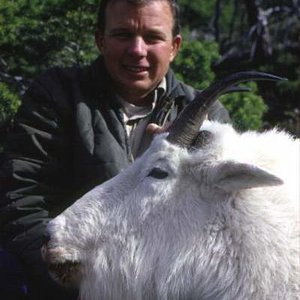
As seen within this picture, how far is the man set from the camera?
4512 millimetres

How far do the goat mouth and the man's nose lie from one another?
1472 mm

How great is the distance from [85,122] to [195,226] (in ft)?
3.93

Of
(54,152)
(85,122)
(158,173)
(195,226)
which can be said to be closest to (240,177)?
(195,226)

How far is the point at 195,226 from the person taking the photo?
3.73 m

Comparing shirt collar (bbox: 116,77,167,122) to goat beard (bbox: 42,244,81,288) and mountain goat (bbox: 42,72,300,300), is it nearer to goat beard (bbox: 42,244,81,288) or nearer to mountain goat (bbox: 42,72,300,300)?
mountain goat (bbox: 42,72,300,300)

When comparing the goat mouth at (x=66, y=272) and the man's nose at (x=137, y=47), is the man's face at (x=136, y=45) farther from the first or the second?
the goat mouth at (x=66, y=272)

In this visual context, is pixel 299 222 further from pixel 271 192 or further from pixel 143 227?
pixel 143 227

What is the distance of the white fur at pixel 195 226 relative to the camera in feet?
11.8

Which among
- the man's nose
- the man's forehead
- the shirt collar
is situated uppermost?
the man's forehead

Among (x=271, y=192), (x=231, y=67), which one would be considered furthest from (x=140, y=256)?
(x=231, y=67)

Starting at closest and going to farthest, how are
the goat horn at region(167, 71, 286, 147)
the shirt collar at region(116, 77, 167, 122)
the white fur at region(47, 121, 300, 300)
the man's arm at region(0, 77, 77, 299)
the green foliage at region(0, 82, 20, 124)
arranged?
the white fur at region(47, 121, 300, 300) < the goat horn at region(167, 71, 286, 147) < the man's arm at region(0, 77, 77, 299) < the shirt collar at region(116, 77, 167, 122) < the green foliage at region(0, 82, 20, 124)

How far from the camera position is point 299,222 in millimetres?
3625

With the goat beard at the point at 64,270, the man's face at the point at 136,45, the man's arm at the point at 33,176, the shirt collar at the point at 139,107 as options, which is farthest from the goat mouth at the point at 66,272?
the man's face at the point at 136,45

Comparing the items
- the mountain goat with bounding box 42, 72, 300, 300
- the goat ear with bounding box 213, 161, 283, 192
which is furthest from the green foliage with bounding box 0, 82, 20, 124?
the goat ear with bounding box 213, 161, 283, 192
